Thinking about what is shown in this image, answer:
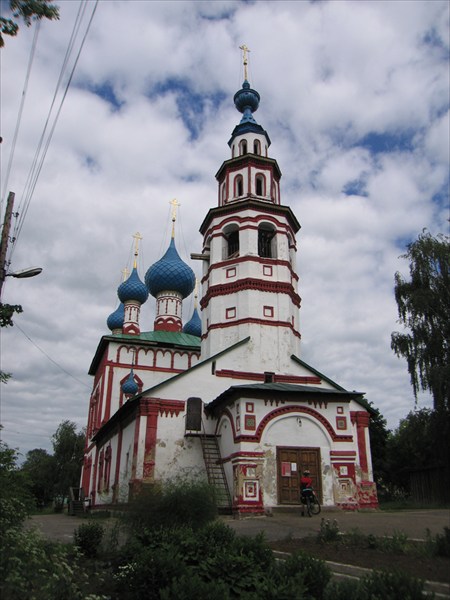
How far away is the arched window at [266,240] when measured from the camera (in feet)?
84.2

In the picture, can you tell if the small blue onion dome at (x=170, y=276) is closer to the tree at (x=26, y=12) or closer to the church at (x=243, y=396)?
the church at (x=243, y=396)

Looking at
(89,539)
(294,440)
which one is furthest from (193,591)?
(294,440)

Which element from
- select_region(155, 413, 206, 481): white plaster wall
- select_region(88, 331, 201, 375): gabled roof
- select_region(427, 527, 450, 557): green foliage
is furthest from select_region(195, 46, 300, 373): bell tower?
select_region(427, 527, 450, 557): green foliage

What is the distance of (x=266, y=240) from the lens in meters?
26.2

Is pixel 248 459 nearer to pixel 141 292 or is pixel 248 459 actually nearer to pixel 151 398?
pixel 151 398

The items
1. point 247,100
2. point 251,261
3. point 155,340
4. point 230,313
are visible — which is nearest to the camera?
point 230,313

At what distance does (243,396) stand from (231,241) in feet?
32.2

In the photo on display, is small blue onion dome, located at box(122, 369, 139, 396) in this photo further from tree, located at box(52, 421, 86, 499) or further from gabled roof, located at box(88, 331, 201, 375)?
tree, located at box(52, 421, 86, 499)

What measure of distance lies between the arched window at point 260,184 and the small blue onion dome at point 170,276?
13301 mm

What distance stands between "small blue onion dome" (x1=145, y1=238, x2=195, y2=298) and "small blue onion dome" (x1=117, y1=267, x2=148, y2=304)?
1162mm

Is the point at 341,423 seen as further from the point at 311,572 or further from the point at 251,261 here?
the point at 311,572

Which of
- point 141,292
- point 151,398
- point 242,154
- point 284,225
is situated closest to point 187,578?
point 151,398

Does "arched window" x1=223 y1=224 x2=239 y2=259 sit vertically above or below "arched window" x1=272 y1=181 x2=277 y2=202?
below

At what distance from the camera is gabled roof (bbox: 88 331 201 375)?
33.5 metres
